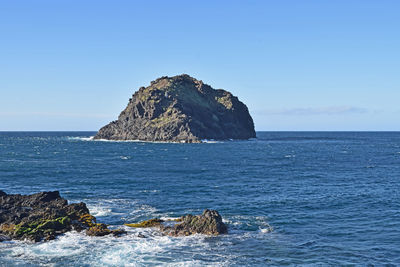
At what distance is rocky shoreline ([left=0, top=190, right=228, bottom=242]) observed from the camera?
35.2m

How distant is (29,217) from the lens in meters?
38.2

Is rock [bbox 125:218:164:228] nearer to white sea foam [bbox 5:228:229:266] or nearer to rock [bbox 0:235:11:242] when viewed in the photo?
white sea foam [bbox 5:228:229:266]

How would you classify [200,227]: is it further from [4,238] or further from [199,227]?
[4,238]

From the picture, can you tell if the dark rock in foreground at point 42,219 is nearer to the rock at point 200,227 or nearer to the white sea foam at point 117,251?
the white sea foam at point 117,251


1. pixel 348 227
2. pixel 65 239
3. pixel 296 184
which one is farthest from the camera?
pixel 296 184

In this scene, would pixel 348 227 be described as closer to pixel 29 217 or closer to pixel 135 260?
pixel 135 260

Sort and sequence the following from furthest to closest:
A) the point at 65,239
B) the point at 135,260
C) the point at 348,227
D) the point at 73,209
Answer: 1. the point at 73,209
2. the point at 348,227
3. the point at 65,239
4. the point at 135,260

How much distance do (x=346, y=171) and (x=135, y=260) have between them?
63192 mm

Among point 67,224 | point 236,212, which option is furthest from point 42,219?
point 236,212

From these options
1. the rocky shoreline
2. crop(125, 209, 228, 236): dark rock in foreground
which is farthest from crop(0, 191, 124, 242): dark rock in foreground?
crop(125, 209, 228, 236): dark rock in foreground

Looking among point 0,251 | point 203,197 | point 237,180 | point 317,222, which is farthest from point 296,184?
point 0,251

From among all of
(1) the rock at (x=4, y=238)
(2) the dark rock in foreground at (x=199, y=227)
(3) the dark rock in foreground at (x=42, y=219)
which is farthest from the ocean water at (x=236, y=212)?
(1) the rock at (x=4, y=238)

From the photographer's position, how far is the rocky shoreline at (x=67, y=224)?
116 feet

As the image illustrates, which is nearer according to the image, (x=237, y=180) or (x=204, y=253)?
(x=204, y=253)
